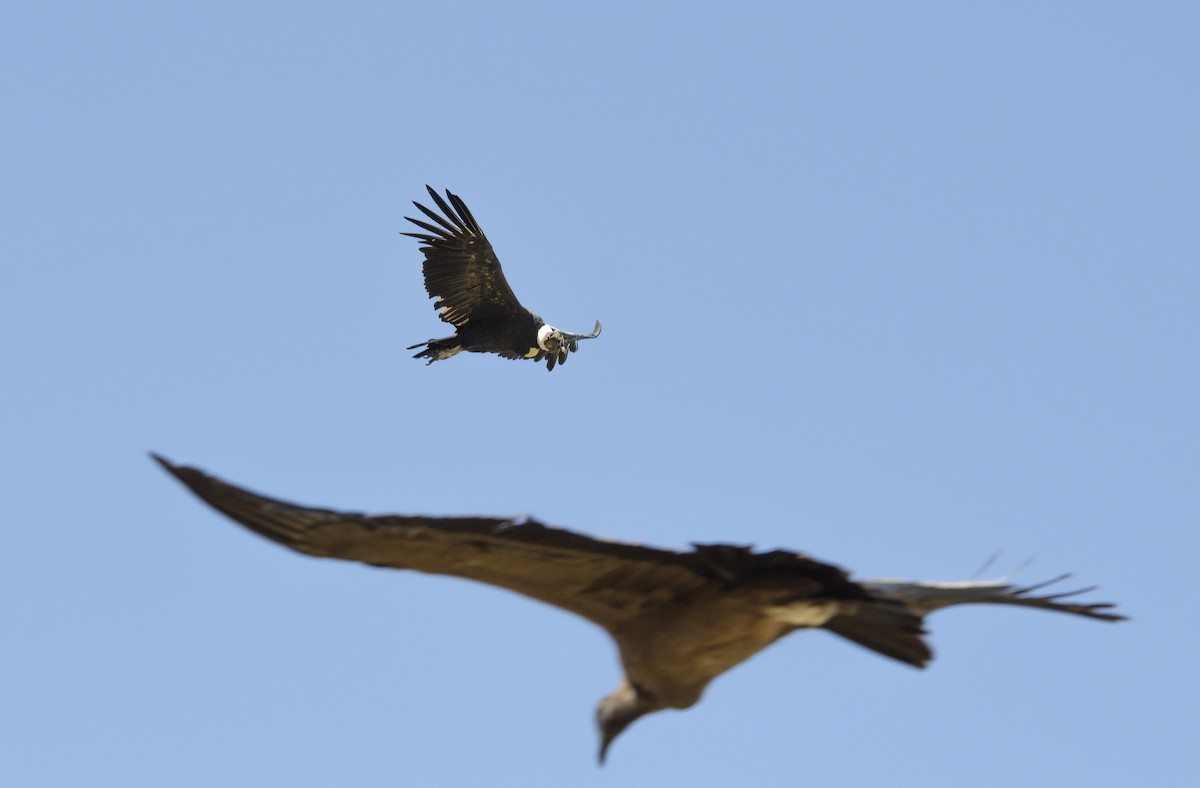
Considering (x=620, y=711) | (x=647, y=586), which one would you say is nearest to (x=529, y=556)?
(x=647, y=586)

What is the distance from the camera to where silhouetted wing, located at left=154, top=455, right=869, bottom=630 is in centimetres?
507

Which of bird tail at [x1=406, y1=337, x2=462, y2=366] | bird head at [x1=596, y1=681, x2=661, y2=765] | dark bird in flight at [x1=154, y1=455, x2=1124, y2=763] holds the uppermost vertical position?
bird tail at [x1=406, y1=337, x2=462, y2=366]

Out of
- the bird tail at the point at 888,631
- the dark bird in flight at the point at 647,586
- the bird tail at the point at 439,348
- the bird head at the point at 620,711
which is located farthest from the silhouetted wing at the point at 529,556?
the bird tail at the point at 439,348

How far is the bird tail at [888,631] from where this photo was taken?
6.13 metres

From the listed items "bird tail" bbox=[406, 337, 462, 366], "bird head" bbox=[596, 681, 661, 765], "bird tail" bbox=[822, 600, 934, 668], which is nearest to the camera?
"bird head" bbox=[596, 681, 661, 765]

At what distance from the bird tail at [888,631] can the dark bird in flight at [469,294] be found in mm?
13743

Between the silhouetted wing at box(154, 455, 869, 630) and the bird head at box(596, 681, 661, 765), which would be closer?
the silhouetted wing at box(154, 455, 869, 630)

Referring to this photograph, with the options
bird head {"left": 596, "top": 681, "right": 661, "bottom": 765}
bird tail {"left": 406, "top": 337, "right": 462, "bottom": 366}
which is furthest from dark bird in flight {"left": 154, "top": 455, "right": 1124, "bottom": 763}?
bird tail {"left": 406, "top": 337, "right": 462, "bottom": 366}

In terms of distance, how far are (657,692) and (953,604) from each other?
1.15 metres

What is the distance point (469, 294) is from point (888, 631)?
14.3m

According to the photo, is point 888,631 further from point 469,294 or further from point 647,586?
point 469,294

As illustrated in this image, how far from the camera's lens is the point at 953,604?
614cm

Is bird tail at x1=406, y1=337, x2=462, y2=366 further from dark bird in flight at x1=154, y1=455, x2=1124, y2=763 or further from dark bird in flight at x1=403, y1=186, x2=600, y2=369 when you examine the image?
dark bird in flight at x1=154, y1=455, x2=1124, y2=763

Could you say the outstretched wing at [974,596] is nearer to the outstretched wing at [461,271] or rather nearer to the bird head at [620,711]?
the bird head at [620,711]
